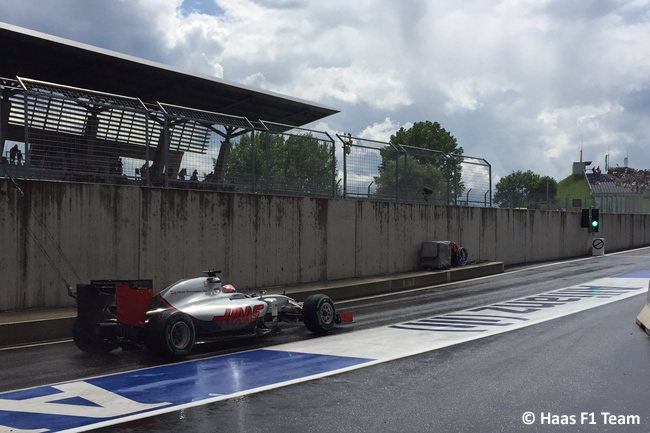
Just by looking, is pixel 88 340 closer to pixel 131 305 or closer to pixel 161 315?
pixel 131 305

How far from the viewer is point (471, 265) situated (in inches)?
1025

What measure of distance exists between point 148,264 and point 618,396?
11337 millimetres

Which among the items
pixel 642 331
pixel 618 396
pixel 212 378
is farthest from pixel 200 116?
pixel 618 396

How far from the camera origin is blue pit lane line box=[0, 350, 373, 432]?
662cm

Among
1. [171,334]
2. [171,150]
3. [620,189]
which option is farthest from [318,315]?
[620,189]

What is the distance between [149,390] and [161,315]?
1.95 m

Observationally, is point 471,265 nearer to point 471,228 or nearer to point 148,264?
point 471,228

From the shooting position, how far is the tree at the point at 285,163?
1817cm

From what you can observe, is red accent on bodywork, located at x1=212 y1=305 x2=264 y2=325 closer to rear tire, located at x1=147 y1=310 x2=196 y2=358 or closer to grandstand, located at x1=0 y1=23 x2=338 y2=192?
rear tire, located at x1=147 y1=310 x2=196 y2=358

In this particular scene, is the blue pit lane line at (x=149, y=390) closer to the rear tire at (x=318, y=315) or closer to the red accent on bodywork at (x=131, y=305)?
the red accent on bodywork at (x=131, y=305)

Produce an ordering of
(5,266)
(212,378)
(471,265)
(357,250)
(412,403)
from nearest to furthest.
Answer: (412,403) < (212,378) < (5,266) < (357,250) < (471,265)

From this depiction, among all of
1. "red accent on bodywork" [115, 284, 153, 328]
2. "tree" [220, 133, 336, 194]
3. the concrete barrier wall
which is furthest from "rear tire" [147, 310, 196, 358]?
"tree" [220, 133, 336, 194]

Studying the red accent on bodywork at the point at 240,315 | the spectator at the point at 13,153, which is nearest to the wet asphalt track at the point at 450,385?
the red accent on bodywork at the point at 240,315

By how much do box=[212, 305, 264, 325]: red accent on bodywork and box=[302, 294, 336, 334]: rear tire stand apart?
104cm
